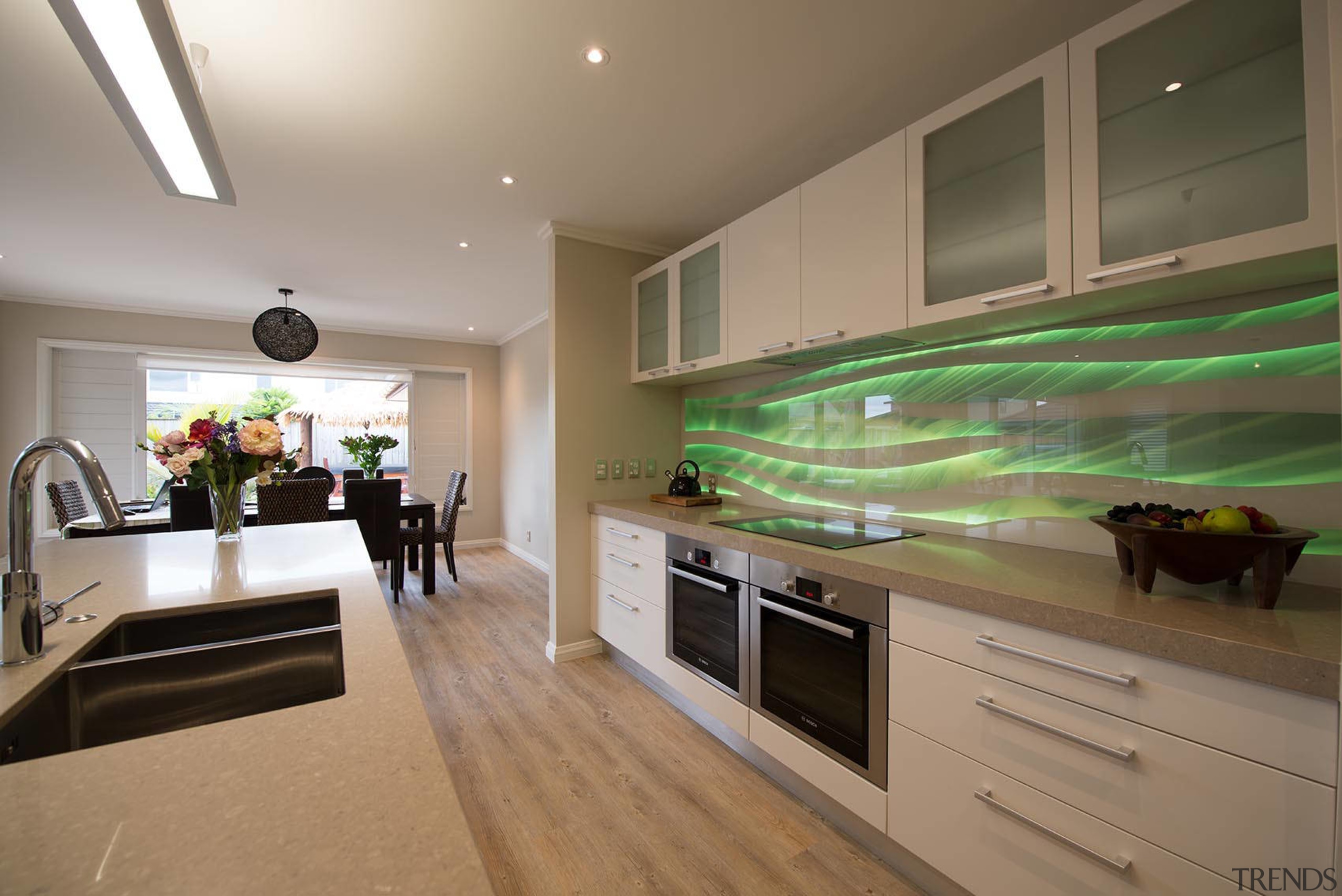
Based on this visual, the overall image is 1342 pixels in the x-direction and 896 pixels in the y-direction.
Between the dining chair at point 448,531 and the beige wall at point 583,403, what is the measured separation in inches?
75.6

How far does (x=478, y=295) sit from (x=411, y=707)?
4332 mm

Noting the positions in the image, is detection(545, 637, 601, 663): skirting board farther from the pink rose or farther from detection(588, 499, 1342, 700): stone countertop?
the pink rose

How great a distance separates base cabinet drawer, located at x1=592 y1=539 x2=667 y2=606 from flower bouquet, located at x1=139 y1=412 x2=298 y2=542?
1567 millimetres

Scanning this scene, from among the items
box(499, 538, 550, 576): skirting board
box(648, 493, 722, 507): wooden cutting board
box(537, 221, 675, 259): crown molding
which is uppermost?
box(537, 221, 675, 259): crown molding

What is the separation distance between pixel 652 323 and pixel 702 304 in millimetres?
479

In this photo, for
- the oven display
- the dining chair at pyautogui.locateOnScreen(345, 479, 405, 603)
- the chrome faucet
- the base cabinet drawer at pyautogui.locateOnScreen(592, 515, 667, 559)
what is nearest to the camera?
the chrome faucet

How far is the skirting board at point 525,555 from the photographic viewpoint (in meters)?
5.41

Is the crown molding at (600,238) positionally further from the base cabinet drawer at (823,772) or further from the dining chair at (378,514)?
the base cabinet drawer at (823,772)

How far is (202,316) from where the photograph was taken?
17.0ft

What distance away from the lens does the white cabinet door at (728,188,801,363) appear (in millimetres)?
2258

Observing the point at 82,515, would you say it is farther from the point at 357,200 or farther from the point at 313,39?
the point at 313,39

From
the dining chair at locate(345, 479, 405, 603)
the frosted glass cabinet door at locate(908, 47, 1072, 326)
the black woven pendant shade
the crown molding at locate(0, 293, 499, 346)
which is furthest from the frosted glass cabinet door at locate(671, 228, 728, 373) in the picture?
the crown molding at locate(0, 293, 499, 346)

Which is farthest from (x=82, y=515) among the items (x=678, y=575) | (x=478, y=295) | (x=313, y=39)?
(x=678, y=575)

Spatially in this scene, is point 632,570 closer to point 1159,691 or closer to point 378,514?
point 1159,691
